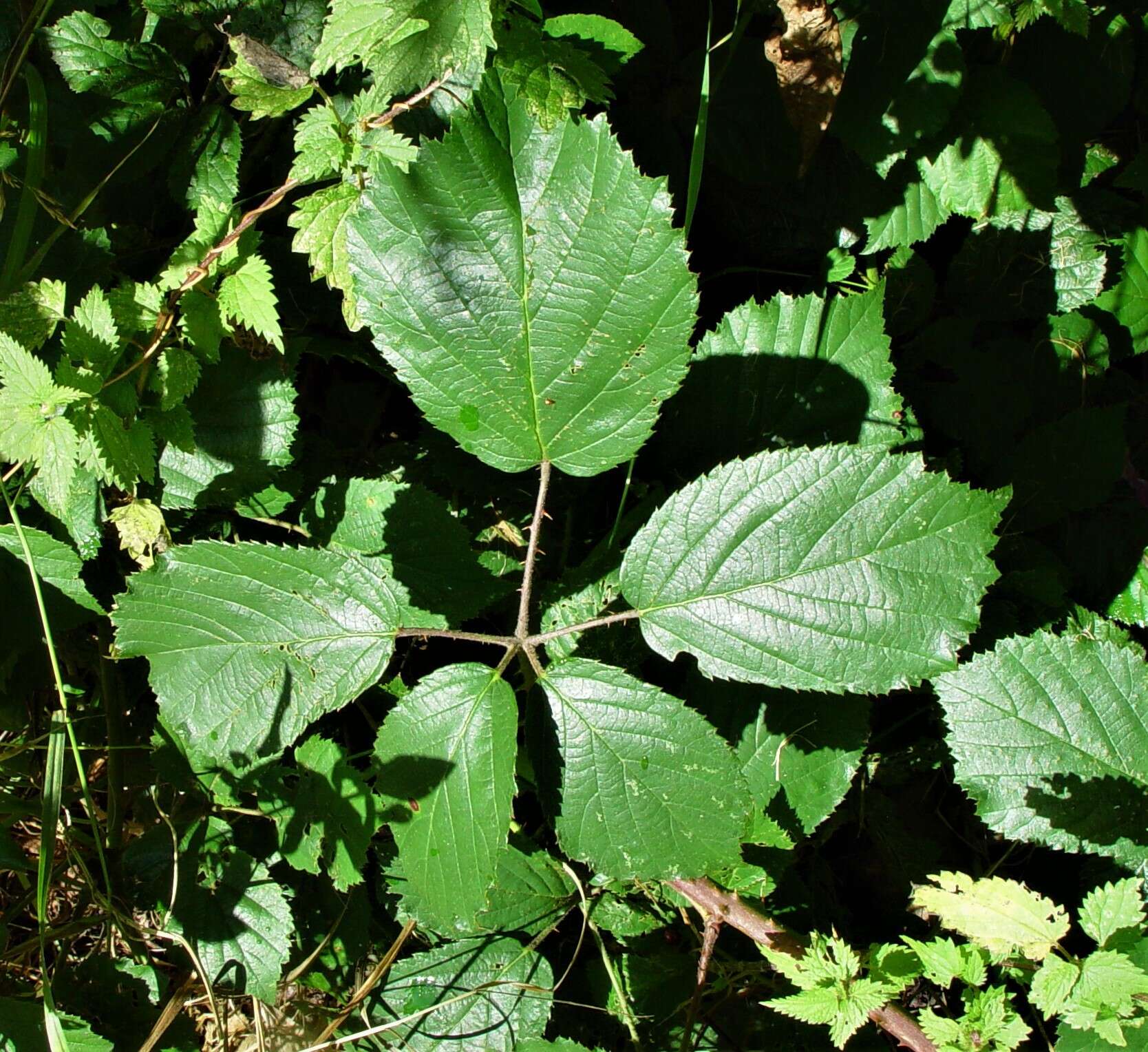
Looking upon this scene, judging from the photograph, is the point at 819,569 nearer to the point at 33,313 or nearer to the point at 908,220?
the point at 908,220

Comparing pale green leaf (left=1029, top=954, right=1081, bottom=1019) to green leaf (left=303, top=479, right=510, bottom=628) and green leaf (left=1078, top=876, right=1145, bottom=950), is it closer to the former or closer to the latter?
green leaf (left=1078, top=876, right=1145, bottom=950)

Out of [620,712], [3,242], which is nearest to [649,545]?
[620,712]

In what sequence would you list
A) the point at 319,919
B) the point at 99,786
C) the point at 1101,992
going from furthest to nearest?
the point at 99,786 → the point at 319,919 → the point at 1101,992

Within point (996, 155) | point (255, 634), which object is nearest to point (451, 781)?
point (255, 634)

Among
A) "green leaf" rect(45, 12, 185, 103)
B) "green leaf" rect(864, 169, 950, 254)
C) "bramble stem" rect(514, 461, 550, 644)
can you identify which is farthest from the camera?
"green leaf" rect(864, 169, 950, 254)

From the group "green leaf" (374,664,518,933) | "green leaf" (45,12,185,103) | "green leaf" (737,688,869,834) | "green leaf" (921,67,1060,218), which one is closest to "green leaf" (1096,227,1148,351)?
"green leaf" (921,67,1060,218)

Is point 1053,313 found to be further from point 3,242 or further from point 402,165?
point 3,242
